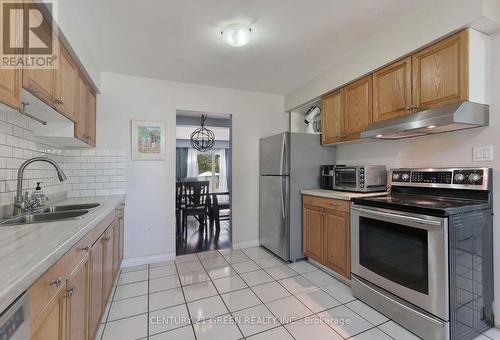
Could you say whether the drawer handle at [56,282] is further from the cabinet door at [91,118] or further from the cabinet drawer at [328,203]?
the cabinet drawer at [328,203]

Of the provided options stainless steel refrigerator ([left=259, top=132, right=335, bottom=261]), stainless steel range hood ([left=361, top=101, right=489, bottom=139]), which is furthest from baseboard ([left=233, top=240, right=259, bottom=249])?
stainless steel range hood ([left=361, top=101, right=489, bottom=139])

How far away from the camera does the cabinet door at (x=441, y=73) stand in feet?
5.38

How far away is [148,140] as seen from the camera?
301cm

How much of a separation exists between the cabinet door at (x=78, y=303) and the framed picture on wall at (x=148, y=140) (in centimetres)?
186

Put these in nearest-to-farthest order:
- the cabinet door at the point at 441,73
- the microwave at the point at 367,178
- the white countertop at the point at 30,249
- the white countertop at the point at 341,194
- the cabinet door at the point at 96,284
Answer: the white countertop at the point at 30,249, the cabinet door at the point at 96,284, the cabinet door at the point at 441,73, the white countertop at the point at 341,194, the microwave at the point at 367,178

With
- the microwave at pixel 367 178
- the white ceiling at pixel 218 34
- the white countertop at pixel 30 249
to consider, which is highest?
the white ceiling at pixel 218 34

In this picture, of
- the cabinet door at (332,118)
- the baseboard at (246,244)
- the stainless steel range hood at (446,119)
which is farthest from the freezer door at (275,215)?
the stainless steel range hood at (446,119)

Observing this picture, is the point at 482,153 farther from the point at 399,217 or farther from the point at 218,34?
the point at 218,34

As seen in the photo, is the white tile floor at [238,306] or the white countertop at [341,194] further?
the white countertop at [341,194]

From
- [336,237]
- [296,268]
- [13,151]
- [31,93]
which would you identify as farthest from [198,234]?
[31,93]

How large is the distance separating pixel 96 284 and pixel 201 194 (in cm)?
282

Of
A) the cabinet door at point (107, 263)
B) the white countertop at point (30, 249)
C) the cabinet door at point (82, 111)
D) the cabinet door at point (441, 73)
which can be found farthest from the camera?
the cabinet door at point (82, 111)

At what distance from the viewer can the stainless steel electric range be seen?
1478 millimetres

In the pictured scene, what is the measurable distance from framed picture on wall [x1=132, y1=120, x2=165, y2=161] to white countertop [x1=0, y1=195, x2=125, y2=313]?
1687 millimetres
